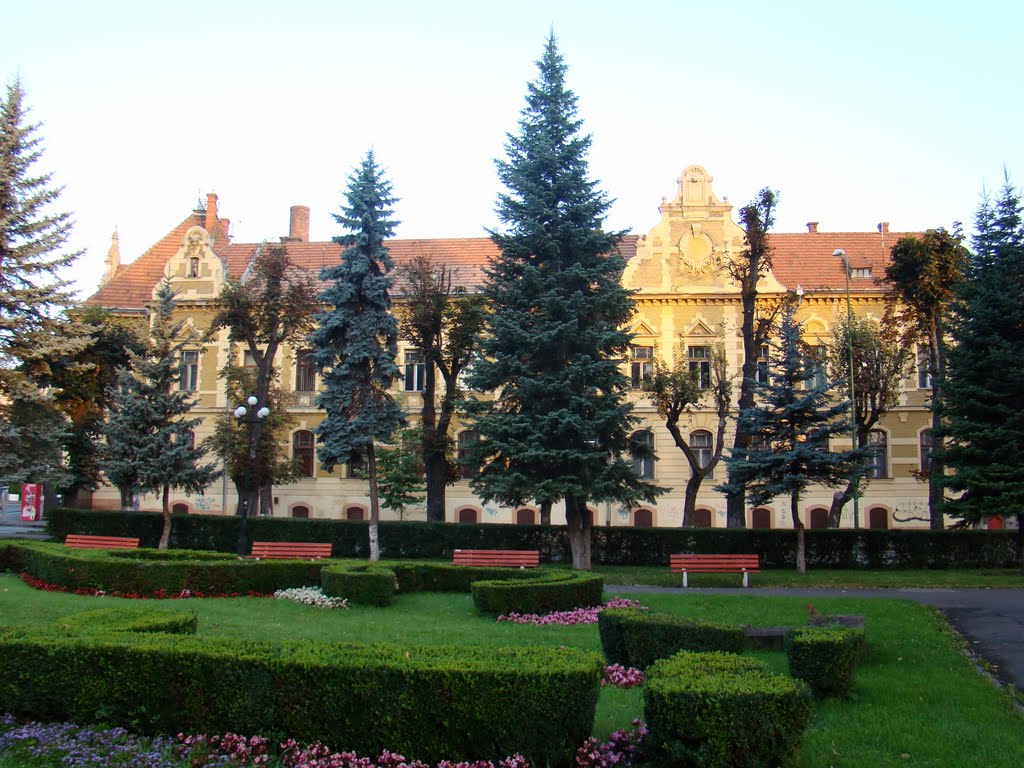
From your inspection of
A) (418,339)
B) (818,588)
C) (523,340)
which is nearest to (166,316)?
(418,339)

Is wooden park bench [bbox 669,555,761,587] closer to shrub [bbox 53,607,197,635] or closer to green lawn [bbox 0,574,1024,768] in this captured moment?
green lawn [bbox 0,574,1024,768]

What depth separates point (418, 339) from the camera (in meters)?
31.2

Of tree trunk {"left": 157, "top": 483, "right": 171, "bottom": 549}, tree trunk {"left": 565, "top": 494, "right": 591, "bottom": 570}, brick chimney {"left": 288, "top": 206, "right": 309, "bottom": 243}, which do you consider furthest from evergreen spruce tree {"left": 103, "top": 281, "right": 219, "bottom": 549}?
brick chimney {"left": 288, "top": 206, "right": 309, "bottom": 243}

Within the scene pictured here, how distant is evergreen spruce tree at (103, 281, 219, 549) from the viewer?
27953mm

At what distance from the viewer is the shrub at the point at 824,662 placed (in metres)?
9.63

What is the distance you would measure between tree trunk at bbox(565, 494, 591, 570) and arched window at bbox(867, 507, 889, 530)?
767 inches

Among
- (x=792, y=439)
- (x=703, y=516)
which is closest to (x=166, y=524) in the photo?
(x=792, y=439)

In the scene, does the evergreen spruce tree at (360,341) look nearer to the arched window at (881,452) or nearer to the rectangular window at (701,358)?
the rectangular window at (701,358)

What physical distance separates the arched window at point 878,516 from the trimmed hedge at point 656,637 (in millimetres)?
30726

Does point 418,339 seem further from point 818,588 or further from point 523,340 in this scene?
point 818,588

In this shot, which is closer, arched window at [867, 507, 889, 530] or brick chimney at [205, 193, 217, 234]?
arched window at [867, 507, 889, 530]

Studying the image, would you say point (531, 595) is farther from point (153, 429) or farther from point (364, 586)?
point (153, 429)

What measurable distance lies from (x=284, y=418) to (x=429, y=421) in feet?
24.8

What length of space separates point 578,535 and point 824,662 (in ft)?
51.9
